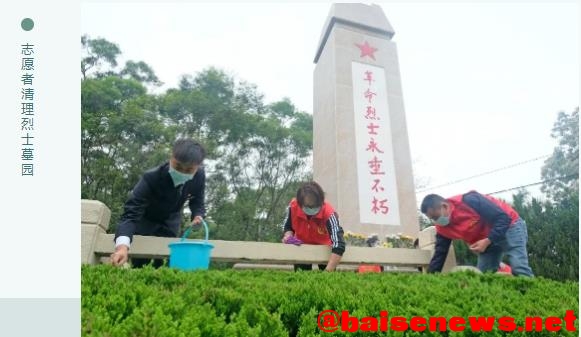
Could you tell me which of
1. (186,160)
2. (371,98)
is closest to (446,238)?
(186,160)

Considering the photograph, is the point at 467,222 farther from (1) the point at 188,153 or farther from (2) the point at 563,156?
(2) the point at 563,156

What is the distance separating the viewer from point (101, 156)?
40.1 ft

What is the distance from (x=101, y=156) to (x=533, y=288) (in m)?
11.9

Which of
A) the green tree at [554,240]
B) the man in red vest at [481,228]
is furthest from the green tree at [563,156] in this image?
the man in red vest at [481,228]

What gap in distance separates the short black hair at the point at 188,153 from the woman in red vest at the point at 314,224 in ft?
3.72

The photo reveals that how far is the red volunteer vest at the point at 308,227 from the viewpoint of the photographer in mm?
4070

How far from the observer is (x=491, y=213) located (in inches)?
145

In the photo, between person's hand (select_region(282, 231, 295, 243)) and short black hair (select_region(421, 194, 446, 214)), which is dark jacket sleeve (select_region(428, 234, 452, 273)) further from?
person's hand (select_region(282, 231, 295, 243))

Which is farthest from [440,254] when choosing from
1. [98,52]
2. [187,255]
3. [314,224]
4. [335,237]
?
[98,52]

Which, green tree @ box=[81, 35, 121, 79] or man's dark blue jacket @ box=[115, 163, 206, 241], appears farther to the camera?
green tree @ box=[81, 35, 121, 79]

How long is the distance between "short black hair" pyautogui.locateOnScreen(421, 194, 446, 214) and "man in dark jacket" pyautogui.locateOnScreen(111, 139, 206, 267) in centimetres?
199

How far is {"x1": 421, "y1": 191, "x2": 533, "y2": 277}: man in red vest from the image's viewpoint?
3656 mm

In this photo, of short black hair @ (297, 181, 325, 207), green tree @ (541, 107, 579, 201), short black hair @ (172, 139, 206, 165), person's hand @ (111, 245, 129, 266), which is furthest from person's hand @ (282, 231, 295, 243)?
green tree @ (541, 107, 579, 201)

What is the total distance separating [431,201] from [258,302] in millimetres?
2596
